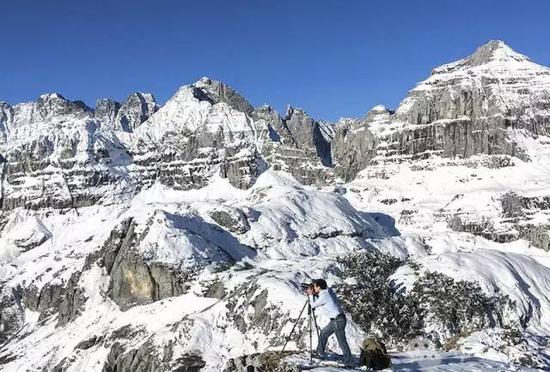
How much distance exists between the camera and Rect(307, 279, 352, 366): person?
2589 cm

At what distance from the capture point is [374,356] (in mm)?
26078

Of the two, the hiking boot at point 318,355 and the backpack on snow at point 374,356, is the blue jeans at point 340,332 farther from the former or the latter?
the hiking boot at point 318,355

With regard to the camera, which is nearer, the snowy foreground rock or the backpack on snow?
the backpack on snow

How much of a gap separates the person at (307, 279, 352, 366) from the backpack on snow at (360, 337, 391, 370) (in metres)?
0.70

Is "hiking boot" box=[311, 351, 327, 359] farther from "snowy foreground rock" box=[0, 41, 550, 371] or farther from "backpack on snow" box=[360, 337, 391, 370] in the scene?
"backpack on snow" box=[360, 337, 391, 370]

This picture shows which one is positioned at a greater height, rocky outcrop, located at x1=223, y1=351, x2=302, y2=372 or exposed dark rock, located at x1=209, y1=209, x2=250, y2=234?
exposed dark rock, located at x1=209, y1=209, x2=250, y2=234

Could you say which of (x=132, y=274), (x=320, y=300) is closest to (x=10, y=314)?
(x=132, y=274)

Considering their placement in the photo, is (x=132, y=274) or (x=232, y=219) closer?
(x=132, y=274)

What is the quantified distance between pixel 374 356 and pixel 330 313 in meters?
2.30

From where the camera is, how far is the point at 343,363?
2627 cm

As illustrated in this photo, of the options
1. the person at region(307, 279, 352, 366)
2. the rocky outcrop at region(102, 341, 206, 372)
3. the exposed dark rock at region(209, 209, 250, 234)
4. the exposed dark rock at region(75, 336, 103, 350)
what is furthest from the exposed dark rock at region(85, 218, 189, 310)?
the person at region(307, 279, 352, 366)

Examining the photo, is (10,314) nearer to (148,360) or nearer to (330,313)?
(148,360)

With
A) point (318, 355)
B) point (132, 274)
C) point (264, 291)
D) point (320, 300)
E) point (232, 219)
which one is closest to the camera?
point (320, 300)

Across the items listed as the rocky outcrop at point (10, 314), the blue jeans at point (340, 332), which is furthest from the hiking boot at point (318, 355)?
the rocky outcrop at point (10, 314)
